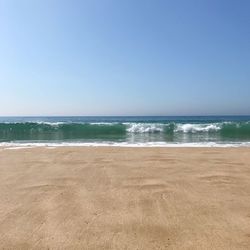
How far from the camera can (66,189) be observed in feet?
17.0

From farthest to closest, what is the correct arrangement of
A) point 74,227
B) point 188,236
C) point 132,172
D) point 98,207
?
point 132,172
point 98,207
point 74,227
point 188,236

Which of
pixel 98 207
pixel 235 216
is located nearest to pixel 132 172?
pixel 98 207

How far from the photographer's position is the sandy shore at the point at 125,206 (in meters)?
3.27

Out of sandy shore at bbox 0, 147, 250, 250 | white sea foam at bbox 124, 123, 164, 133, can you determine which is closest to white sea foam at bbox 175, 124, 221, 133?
white sea foam at bbox 124, 123, 164, 133

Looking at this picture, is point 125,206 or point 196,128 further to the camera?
point 196,128

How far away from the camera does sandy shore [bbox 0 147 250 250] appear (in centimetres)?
327

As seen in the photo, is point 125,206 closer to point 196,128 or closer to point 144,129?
point 144,129

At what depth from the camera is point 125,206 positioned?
4.28 meters

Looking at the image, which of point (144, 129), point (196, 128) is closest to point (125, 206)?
point (144, 129)

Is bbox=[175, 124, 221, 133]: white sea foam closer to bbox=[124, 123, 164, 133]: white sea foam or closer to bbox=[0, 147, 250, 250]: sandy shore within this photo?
bbox=[124, 123, 164, 133]: white sea foam

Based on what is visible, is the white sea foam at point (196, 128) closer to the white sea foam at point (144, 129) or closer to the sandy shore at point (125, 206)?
the white sea foam at point (144, 129)

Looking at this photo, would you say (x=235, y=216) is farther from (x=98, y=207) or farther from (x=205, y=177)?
(x=205, y=177)

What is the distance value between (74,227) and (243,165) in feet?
15.3

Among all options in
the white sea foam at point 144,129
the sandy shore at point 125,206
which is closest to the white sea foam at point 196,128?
the white sea foam at point 144,129
